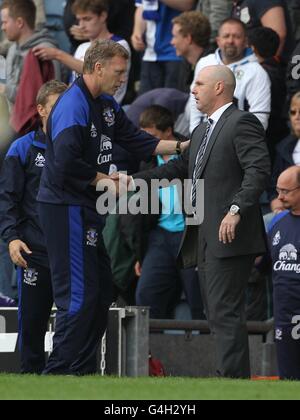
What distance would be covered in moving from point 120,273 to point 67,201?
4280 mm

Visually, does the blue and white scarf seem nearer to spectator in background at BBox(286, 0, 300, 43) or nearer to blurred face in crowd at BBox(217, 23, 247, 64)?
spectator in background at BBox(286, 0, 300, 43)

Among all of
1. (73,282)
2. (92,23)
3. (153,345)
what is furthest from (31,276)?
(92,23)

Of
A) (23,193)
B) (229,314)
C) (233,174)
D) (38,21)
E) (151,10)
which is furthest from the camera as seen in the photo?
(38,21)

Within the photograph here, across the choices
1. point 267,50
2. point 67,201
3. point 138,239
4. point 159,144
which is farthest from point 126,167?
point 67,201

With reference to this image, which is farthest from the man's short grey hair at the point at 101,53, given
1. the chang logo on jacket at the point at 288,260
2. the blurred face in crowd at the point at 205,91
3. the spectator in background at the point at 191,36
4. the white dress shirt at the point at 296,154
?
the spectator in background at the point at 191,36

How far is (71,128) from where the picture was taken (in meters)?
9.27

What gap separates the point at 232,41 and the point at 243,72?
0.34 meters

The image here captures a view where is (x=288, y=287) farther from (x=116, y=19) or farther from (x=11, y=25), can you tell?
(x=116, y=19)

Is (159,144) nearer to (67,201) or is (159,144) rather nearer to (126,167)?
(67,201)

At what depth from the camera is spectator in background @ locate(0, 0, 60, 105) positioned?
14.4 meters

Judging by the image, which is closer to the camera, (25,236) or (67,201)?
(67,201)

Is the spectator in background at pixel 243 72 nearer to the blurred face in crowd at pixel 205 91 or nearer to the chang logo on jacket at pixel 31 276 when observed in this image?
the blurred face in crowd at pixel 205 91

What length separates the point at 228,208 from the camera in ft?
31.6

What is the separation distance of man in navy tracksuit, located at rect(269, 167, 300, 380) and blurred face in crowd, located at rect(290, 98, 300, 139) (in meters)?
1.73
